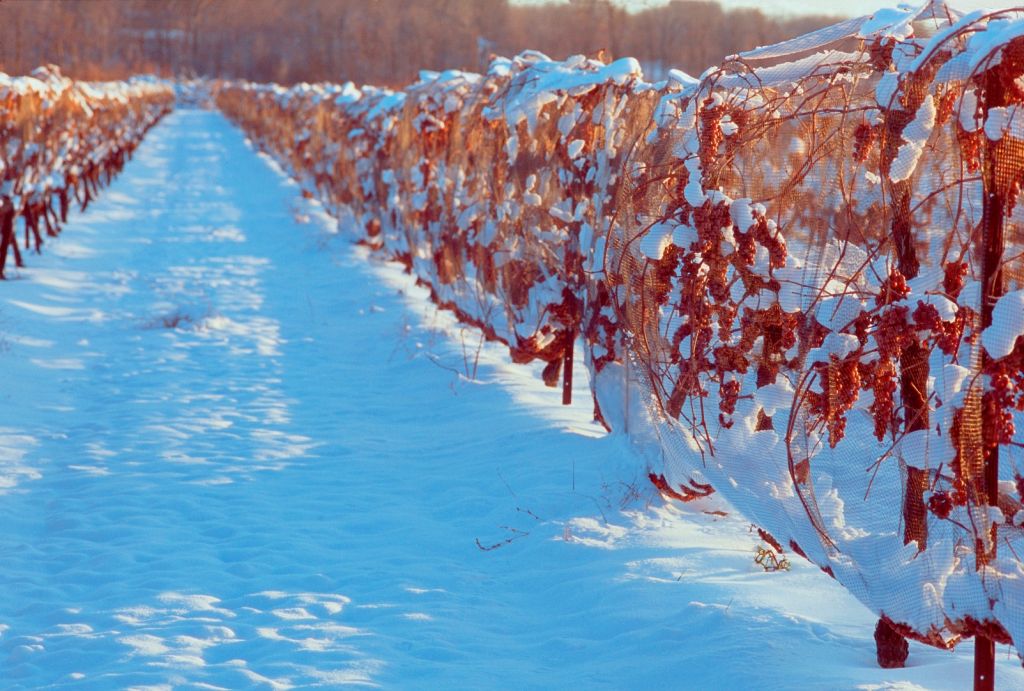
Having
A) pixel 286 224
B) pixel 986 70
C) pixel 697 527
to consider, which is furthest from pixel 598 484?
pixel 286 224

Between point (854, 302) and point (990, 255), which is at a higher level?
point (990, 255)

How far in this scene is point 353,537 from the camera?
14.9ft

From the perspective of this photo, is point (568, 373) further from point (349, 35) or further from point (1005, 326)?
point (349, 35)

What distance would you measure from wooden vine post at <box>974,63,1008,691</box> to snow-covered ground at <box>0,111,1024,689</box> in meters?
0.68

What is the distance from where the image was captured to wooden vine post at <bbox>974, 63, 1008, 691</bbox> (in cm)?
251

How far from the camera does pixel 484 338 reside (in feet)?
25.7

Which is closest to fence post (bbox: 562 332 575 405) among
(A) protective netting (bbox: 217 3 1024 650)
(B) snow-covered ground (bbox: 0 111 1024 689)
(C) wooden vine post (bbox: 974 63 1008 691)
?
(B) snow-covered ground (bbox: 0 111 1024 689)

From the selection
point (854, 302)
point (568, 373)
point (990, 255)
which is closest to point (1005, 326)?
point (990, 255)

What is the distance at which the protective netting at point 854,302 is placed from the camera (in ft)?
8.45

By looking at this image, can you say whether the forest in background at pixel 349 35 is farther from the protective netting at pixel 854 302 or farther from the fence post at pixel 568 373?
the protective netting at pixel 854 302

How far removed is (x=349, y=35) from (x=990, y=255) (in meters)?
62.4

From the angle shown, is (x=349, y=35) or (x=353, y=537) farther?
(x=349, y=35)

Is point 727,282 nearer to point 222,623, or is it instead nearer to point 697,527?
point 697,527

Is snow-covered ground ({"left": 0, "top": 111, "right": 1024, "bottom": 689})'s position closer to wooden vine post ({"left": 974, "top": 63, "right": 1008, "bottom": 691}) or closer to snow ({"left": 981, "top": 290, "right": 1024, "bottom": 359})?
wooden vine post ({"left": 974, "top": 63, "right": 1008, "bottom": 691})
